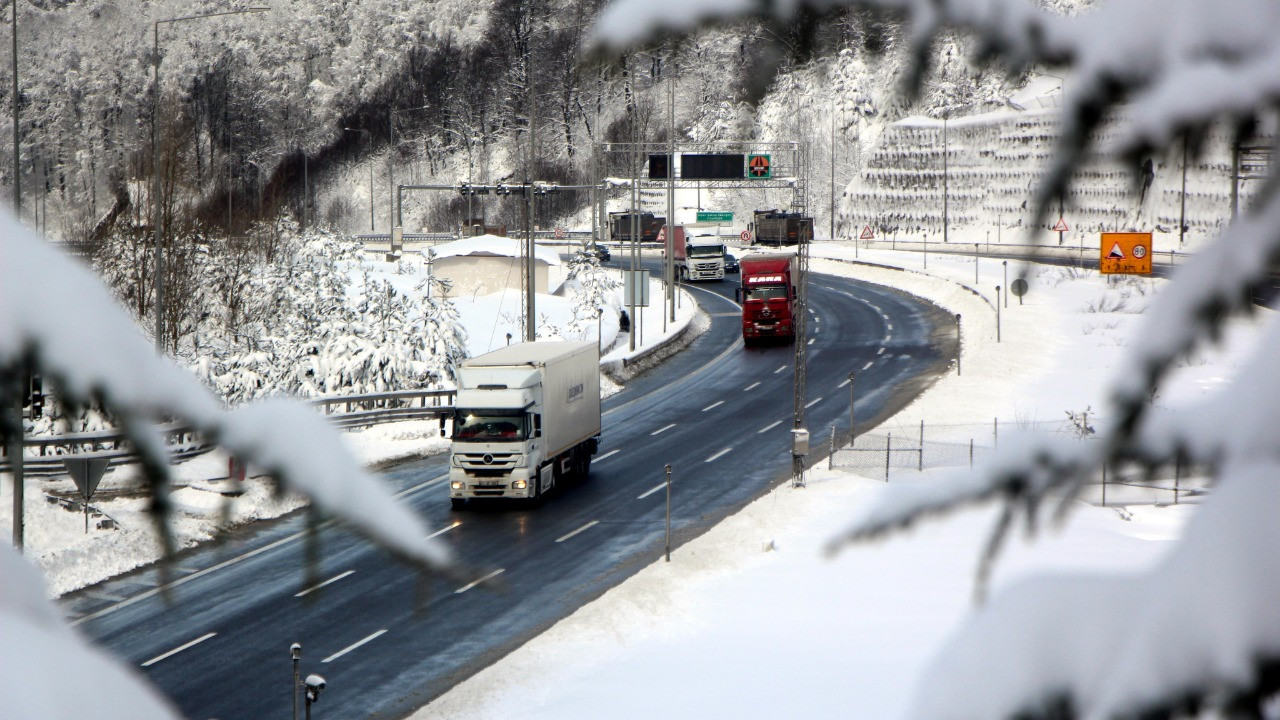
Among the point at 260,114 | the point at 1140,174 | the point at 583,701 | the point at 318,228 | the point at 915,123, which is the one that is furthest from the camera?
the point at 260,114

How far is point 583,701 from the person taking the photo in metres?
18.6

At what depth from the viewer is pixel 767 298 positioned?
5134cm

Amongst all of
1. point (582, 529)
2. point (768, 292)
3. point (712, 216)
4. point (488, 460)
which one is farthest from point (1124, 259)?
point (712, 216)

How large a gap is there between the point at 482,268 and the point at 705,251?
15.4m

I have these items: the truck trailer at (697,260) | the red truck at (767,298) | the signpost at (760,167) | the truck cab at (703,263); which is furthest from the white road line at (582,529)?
the truck cab at (703,263)

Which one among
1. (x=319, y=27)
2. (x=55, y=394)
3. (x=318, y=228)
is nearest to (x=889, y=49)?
(x=55, y=394)

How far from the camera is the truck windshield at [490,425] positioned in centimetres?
2817

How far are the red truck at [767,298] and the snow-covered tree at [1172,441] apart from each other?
1940 inches

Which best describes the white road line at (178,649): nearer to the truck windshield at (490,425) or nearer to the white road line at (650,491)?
the truck windshield at (490,425)

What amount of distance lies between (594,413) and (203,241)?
16121 millimetres

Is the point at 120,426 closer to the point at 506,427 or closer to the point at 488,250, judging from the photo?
the point at 506,427

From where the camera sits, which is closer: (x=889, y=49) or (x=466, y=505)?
(x=889, y=49)

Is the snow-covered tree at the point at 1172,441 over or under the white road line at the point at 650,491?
over

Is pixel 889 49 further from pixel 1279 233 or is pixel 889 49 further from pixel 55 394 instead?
pixel 55 394
